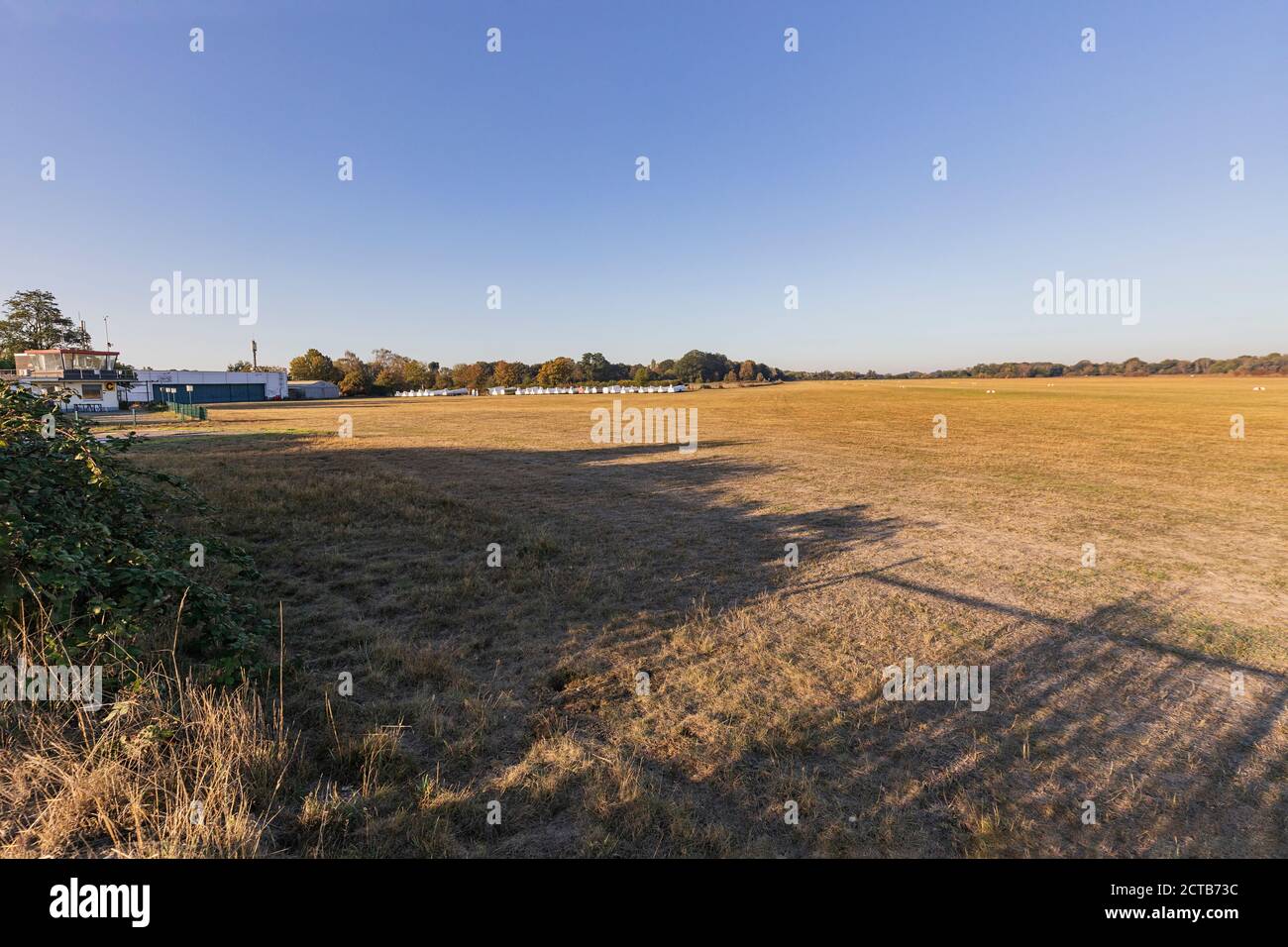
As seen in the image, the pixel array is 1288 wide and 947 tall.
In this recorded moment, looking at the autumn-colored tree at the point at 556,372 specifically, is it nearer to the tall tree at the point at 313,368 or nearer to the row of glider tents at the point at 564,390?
the row of glider tents at the point at 564,390

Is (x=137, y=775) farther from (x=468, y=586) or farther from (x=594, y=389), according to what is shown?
(x=594, y=389)

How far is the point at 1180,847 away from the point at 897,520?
383 inches

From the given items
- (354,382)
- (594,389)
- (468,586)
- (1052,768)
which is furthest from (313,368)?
(1052,768)

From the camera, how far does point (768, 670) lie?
5.60 meters

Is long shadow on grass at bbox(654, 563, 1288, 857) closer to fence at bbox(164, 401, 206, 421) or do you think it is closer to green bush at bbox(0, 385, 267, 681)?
green bush at bbox(0, 385, 267, 681)

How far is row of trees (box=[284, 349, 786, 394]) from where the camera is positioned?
128 metres

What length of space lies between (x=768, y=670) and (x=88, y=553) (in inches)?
245

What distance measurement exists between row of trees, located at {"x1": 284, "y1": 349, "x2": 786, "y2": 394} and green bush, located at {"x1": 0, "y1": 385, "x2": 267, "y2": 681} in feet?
431

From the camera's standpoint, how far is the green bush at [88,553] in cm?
366

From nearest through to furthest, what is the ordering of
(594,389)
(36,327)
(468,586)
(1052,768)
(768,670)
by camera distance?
(1052,768) < (768,670) < (468,586) < (36,327) < (594,389)

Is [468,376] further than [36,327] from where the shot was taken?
Yes

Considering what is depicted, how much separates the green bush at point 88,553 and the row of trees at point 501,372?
13139 centimetres

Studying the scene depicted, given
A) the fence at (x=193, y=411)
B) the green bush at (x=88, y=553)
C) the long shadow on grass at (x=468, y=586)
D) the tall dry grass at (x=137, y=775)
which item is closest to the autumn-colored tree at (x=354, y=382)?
the fence at (x=193, y=411)
